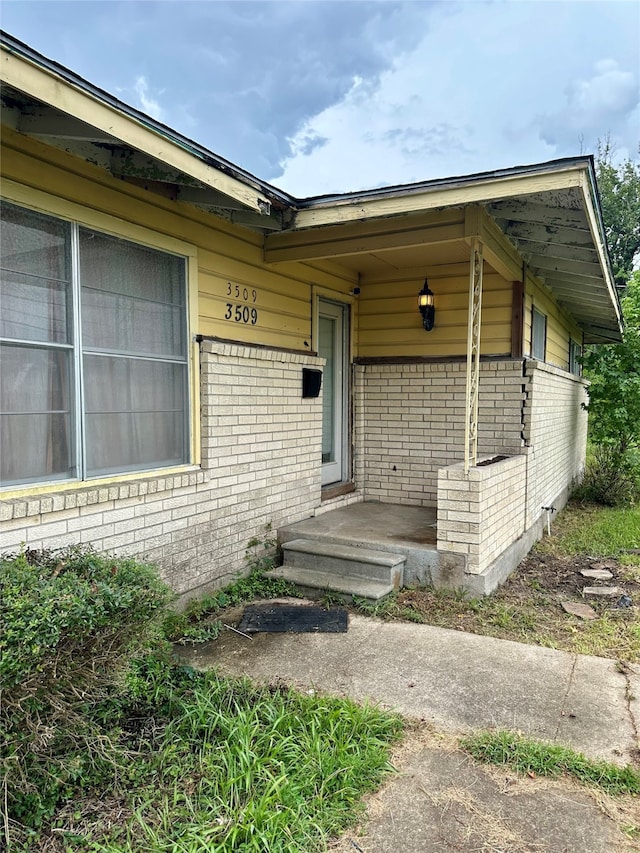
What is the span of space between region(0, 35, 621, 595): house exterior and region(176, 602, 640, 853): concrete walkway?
3.09 ft

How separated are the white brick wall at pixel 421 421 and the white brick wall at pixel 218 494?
3.48 ft

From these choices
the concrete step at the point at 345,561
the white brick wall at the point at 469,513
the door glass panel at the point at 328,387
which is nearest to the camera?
the white brick wall at the point at 469,513

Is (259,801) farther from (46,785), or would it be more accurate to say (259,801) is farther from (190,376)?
(190,376)

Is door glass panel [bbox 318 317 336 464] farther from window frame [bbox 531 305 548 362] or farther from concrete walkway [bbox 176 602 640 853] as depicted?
concrete walkway [bbox 176 602 640 853]

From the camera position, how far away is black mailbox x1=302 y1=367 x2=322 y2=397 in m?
5.67

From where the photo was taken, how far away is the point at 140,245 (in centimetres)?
381

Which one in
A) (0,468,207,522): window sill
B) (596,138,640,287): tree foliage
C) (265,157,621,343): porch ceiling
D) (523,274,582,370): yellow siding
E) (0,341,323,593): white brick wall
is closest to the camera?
(0,468,207,522): window sill

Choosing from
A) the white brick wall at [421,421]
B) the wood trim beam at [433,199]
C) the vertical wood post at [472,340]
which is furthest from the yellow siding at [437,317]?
the wood trim beam at [433,199]

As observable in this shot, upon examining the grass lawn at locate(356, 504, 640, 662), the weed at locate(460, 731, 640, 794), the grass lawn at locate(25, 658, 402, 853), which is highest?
the grass lawn at locate(25, 658, 402, 853)

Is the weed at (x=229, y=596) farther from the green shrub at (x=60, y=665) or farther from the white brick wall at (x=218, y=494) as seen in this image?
the green shrub at (x=60, y=665)

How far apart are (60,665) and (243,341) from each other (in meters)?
3.22

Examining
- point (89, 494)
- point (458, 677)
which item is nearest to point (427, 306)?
point (458, 677)

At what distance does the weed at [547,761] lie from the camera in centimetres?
234

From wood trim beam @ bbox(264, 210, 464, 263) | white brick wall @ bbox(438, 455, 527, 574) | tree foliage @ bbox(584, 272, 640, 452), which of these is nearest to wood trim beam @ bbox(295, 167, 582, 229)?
wood trim beam @ bbox(264, 210, 464, 263)
